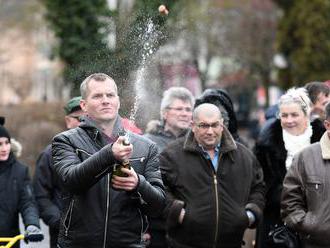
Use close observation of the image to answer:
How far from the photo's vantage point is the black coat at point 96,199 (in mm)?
5836

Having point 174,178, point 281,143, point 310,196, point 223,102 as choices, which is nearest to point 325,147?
point 310,196

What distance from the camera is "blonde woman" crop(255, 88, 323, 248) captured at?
8844 millimetres

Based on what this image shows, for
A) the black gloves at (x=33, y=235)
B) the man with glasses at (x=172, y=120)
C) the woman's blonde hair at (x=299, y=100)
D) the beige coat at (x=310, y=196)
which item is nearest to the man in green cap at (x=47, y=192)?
the man with glasses at (x=172, y=120)

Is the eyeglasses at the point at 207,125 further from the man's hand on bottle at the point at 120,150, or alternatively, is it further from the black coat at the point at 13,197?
the man's hand on bottle at the point at 120,150

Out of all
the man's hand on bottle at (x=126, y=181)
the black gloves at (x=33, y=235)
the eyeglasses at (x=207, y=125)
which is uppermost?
the eyeglasses at (x=207, y=125)

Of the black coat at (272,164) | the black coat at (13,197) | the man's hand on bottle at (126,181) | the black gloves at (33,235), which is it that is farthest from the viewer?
the black coat at (272,164)

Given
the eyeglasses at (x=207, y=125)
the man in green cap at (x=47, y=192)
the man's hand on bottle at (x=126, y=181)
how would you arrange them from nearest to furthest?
the man's hand on bottle at (x=126, y=181) → the eyeglasses at (x=207, y=125) → the man in green cap at (x=47, y=192)

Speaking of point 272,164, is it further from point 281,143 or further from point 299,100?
point 299,100

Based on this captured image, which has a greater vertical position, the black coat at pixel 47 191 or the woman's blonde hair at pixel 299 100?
the woman's blonde hair at pixel 299 100

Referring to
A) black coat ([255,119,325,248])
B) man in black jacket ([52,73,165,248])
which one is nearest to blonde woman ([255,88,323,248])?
black coat ([255,119,325,248])

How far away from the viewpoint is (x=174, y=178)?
8.11 m

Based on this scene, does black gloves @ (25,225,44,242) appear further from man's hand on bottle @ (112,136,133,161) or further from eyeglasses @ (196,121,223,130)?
man's hand on bottle @ (112,136,133,161)

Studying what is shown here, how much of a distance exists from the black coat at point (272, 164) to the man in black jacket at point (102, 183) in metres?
3.11

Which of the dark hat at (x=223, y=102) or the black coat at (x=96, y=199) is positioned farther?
the dark hat at (x=223, y=102)
